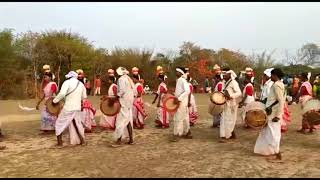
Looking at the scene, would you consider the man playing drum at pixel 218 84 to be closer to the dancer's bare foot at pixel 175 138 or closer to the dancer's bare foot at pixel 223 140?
the dancer's bare foot at pixel 223 140

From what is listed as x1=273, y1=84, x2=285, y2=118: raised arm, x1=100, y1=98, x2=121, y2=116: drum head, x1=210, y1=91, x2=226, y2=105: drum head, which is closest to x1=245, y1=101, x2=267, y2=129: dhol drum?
x1=273, y1=84, x2=285, y2=118: raised arm

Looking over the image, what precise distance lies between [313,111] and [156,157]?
3.43 metres

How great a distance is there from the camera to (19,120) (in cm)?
1462

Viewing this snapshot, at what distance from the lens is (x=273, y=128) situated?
846 centimetres

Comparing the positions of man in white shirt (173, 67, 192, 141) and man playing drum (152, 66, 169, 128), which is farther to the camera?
man playing drum (152, 66, 169, 128)

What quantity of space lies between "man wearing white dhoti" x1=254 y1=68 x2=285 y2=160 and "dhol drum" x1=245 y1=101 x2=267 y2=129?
0.11 m

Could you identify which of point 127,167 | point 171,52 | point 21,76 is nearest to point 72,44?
point 21,76

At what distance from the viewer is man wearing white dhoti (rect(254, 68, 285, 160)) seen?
8383 millimetres

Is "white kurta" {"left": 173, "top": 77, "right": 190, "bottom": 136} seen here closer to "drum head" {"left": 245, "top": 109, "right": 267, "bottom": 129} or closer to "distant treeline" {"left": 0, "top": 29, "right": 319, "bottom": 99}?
"drum head" {"left": 245, "top": 109, "right": 267, "bottom": 129}

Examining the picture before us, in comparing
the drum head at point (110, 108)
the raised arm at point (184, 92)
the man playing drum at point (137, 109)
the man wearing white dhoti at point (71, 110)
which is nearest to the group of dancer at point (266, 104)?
the raised arm at point (184, 92)

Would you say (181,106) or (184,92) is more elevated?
(184,92)

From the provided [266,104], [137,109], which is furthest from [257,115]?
[137,109]

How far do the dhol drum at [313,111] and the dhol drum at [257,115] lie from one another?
1567 millimetres

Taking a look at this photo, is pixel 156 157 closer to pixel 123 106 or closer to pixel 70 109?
pixel 123 106
